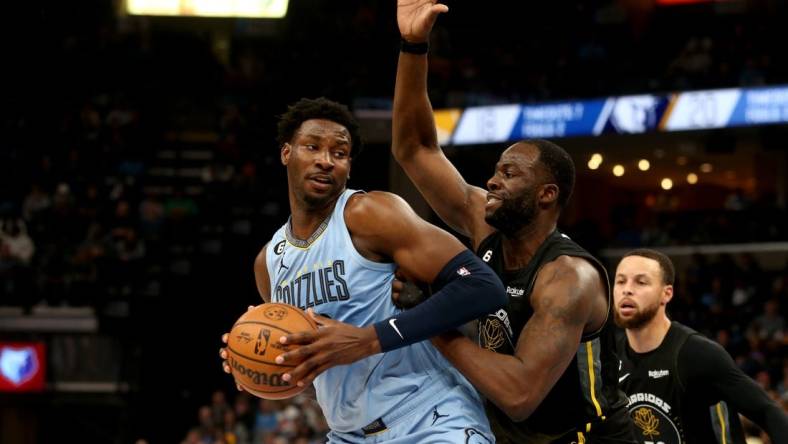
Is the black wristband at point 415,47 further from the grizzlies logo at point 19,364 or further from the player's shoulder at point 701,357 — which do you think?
the grizzlies logo at point 19,364

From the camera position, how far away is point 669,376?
5375 mm

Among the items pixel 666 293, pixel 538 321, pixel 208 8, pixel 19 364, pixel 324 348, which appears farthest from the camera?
pixel 208 8

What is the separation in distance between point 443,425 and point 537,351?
0.45 metres

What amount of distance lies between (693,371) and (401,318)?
6.58ft

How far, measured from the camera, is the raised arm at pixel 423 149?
4.73 meters

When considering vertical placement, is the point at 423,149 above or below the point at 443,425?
above

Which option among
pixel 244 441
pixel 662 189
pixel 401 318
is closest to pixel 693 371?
pixel 401 318

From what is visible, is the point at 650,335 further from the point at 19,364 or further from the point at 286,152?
the point at 19,364

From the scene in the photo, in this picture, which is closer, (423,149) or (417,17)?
(417,17)

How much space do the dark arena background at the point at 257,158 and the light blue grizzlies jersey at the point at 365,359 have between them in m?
8.93

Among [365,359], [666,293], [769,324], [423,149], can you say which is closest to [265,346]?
[365,359]

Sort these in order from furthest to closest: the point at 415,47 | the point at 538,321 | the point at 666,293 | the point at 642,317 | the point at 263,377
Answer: the point at 666,293
the point at 642,317
the point at 415,47
the point at 538,321
the point at 263,377

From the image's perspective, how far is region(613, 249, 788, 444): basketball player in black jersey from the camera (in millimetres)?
5203

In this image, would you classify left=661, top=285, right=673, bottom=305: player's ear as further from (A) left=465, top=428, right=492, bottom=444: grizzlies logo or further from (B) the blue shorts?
(A) left=465, top=428, right=492, bottom=444: grizzlies logo
